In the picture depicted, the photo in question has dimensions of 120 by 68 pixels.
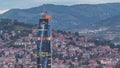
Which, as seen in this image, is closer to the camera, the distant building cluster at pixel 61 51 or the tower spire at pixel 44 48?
the tower spire at pixel 44 48

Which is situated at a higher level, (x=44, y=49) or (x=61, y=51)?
(x=44, y=49)

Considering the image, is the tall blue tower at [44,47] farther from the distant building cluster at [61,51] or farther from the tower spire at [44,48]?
the distant building cluster at [61,51]

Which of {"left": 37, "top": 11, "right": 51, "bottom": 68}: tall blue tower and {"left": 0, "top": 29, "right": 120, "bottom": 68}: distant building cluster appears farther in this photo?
{"left": 0, "top": 29, "right": 120, "bottom": 68}: distant building cluster

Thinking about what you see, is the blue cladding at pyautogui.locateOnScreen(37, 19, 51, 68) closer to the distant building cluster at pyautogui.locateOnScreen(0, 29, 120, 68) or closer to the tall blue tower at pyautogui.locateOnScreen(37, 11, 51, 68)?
the tall blue tower at pyautogui.locateOnScreen(37, 11, 51, 68)

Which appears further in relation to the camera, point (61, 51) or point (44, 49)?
point (61, 51)

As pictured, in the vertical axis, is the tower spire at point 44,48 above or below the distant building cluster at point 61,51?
above

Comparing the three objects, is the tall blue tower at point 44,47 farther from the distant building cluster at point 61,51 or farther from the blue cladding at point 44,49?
the distant building cluster at point 61,51

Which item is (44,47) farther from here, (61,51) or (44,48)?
(61,51)

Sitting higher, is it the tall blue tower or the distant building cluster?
the tall blue tower

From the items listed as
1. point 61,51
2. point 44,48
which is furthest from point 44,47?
point 61,51

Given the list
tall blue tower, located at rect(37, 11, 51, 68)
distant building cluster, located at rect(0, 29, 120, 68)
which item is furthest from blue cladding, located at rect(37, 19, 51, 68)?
distant building cluster, located at rect(0, 29, 120, 68)

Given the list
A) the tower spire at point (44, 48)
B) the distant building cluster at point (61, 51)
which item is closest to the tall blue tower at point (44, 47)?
the tower spire at point (44, 48)
